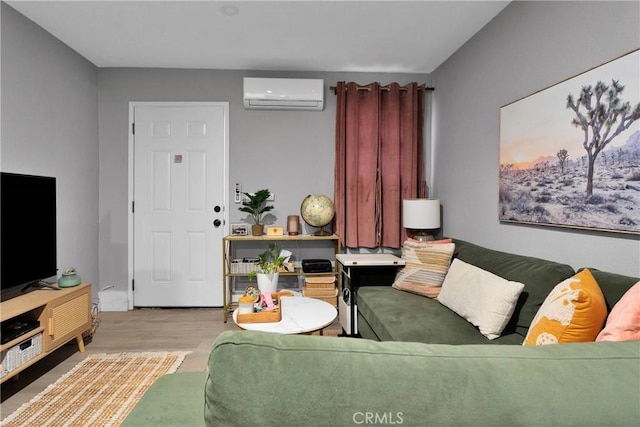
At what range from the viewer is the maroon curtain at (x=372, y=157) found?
3.79 m

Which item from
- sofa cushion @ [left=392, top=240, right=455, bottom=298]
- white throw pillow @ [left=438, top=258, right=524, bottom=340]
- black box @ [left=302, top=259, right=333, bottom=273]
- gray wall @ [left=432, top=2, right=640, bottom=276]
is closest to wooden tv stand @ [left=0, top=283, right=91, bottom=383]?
black box @ [left=302, top=259, right=333, bottom=273]

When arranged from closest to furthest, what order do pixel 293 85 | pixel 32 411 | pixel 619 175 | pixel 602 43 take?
A: 1. pixel 619 175
2. pixel 602 43
3. pixel 32 411
4. pixel 293 85

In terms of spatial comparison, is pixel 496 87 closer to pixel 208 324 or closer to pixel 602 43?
pixel 602 43

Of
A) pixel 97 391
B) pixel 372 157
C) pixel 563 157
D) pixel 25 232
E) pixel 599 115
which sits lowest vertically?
pixel 97 391

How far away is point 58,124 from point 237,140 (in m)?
1.55

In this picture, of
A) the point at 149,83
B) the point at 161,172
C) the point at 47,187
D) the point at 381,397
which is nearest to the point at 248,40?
the point at 149,83

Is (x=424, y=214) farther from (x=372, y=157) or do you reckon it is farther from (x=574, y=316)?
(x=574, y=316)

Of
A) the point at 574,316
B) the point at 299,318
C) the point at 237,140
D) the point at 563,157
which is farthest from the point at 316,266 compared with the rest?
the point at 574,316

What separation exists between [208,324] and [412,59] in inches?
126

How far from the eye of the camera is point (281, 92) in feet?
12.1

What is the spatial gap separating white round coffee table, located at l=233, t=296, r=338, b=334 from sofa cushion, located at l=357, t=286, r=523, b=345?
1.04 ft

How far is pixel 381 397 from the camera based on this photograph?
0.63 meters

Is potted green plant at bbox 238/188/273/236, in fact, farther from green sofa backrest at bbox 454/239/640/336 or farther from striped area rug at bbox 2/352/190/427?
green sofa backrest at bbox 454/239/640/336

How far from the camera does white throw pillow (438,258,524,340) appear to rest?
5.98ft
